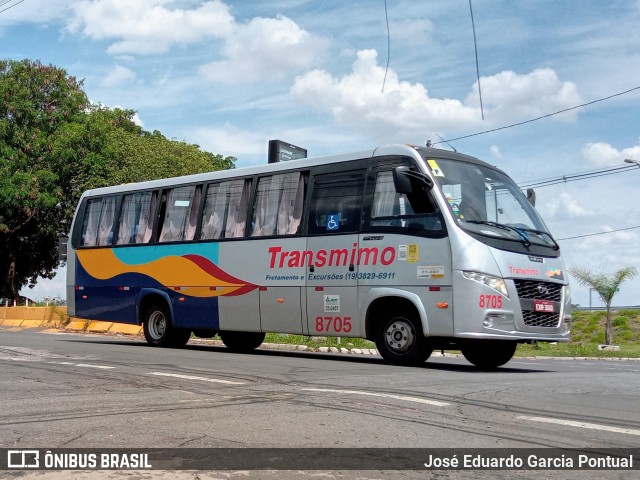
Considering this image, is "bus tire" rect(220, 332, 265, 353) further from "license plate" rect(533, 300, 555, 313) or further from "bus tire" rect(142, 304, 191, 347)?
"license plate" rect(533, 300, 555, 313)

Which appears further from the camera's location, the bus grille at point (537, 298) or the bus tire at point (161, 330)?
the bus tire at point (161, 330)

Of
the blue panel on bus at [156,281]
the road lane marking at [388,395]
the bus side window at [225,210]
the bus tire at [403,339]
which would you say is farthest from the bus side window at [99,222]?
the road lane marking at [388,395]

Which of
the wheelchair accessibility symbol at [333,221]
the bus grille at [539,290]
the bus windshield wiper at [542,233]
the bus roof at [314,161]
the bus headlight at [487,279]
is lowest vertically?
the bus grille at [539,290]

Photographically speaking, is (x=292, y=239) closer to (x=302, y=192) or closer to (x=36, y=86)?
(x=302, y=192)

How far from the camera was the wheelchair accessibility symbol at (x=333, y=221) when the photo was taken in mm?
14273

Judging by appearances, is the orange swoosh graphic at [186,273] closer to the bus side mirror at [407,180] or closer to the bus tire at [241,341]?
the bus tire at [241,341]

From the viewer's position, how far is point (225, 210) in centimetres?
1647

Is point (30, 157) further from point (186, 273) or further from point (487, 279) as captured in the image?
point (487, 279)

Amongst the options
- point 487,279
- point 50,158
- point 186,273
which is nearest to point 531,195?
point 487,279

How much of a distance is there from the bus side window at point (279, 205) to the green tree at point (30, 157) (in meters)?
30.3

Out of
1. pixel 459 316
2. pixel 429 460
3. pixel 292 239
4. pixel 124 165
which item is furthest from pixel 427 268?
pixel 124 165

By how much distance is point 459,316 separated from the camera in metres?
12.4

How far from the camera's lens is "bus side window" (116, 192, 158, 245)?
1808 cm

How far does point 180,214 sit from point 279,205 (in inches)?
116
